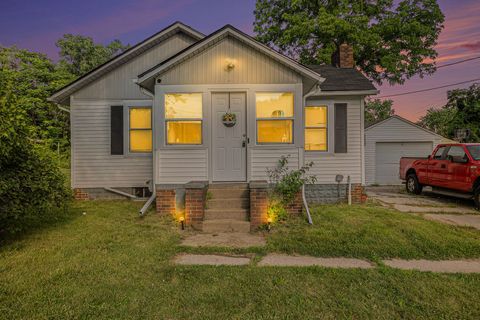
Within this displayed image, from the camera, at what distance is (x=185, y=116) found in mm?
6234

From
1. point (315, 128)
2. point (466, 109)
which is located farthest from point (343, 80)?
point (466, 109)

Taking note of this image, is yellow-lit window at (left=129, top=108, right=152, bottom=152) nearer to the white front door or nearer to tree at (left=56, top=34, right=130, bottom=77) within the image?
the white front door

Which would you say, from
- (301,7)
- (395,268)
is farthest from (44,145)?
(301,7)

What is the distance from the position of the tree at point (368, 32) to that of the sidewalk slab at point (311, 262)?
1516cm

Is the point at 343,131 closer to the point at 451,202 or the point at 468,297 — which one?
the point at 451,202

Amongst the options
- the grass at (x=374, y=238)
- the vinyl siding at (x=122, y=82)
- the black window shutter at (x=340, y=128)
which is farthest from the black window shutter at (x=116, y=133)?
the black window shutter at (x=340, y=128)

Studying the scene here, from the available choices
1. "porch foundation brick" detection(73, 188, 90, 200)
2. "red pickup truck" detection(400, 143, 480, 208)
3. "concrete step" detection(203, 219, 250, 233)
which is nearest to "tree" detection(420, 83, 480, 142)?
"red pickup truck" detection(400, 143, 480, 208)

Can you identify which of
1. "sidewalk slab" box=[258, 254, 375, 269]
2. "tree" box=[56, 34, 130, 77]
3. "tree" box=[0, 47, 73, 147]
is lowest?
"sidewalk slab" box=[258, 254, 375, 269]

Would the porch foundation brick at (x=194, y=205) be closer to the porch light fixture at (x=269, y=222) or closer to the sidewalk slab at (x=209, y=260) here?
the sidewalk slab at (x=209, y=260)

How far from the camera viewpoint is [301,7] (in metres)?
17.8

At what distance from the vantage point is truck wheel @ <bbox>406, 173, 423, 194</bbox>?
359 inches

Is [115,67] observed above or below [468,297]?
above

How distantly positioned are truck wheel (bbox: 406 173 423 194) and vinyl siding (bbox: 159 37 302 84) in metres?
6.64

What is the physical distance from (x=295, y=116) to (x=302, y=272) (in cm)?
392
